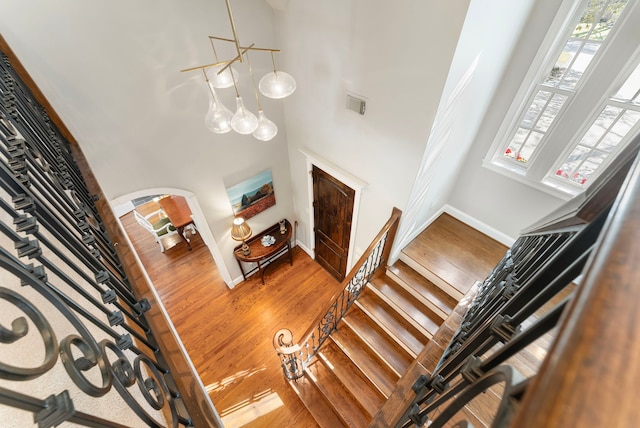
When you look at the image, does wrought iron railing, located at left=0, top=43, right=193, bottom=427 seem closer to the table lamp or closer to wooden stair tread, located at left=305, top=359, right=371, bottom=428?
wooden stair tread, located at left=305, top=359, right=371, bottom=428

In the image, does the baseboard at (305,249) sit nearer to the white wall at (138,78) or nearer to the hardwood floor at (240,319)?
the hardwood floor at (240,319)

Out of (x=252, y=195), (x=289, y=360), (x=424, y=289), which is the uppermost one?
(x=252, y=195)

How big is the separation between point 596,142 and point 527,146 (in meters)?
0.55

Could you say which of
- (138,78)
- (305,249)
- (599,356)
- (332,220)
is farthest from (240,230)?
(599,356)

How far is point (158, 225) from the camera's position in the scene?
19.1 feet

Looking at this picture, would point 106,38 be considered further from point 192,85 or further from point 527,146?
point 527,146

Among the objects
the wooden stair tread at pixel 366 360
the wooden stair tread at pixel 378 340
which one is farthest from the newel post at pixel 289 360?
the wooden stair tread at pixel 378 340

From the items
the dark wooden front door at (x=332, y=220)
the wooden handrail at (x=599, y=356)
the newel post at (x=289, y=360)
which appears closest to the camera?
the wooden handrail at (x=599, y=356)

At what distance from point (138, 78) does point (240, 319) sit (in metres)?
3.45

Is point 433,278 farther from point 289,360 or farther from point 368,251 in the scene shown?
point 289,360

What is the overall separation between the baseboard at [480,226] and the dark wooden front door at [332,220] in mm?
1413

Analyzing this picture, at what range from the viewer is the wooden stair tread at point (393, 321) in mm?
3191

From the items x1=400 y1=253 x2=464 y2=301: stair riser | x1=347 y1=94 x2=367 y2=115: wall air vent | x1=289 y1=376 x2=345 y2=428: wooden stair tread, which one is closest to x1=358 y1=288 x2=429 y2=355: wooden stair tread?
x1=400 y1=253 x2=464 y2=301: stair riser

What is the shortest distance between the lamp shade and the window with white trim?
337 cm
